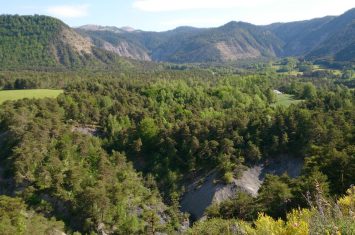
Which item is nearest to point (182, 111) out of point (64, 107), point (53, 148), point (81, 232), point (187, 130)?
point (187, 130)

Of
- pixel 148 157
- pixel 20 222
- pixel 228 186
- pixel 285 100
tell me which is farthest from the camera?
pixel 285 100

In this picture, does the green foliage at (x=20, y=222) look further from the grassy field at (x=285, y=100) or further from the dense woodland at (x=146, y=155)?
the grassy field at (x=285, y=100)

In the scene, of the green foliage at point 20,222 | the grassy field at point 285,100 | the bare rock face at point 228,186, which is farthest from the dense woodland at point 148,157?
the grassy field at point 285,100

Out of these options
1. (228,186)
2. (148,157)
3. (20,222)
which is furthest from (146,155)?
(20,222)

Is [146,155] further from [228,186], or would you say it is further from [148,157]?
[228,186]

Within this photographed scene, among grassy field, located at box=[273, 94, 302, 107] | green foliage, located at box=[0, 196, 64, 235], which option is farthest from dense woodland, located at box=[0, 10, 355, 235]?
grassy field, located at box=[273, 94, 302, 107]

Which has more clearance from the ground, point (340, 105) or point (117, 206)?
point (340, 105)

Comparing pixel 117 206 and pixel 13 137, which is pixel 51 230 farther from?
pixel 13 137
